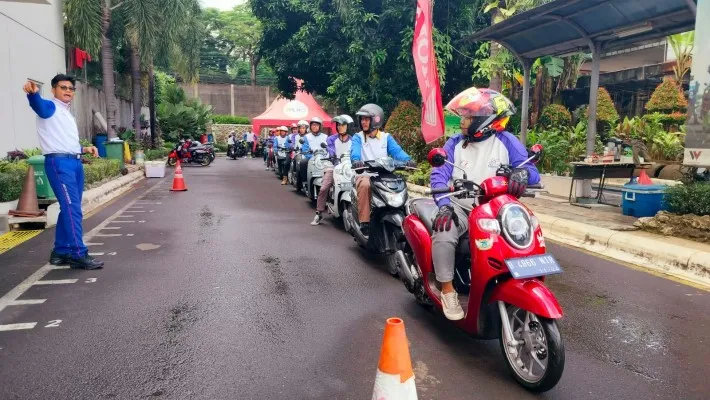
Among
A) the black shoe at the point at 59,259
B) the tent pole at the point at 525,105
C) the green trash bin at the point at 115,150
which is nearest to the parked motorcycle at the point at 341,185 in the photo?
the black shoe at the point at 59,259

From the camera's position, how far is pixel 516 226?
3.42 meters

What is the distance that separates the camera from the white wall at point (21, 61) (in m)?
12.6

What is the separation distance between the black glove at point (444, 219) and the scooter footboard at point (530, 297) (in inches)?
A: 24.3

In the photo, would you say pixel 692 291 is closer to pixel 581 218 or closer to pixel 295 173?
pixel 581 218

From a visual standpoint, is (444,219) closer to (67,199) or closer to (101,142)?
(67,199)

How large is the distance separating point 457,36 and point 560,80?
4868 millimetres

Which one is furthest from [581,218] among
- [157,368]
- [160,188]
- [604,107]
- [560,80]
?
[560,80]

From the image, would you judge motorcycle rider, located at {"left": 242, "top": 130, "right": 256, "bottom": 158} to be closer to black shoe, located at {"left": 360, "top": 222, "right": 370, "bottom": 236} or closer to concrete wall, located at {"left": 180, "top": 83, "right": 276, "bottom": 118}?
concrete wall, located at {"left": 180, "top": 83, "right": 276, "bottom": 118}

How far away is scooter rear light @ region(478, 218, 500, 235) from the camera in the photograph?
3451 mm

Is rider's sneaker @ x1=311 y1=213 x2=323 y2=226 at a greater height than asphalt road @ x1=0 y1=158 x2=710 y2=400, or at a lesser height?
greater

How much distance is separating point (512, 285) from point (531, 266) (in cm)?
16

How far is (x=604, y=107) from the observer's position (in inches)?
752

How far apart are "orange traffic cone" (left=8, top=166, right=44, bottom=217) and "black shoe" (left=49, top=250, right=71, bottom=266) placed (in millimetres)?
2685

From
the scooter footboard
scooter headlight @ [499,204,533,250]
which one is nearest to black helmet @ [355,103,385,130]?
scooter headlight @ [499,204,533,250]
